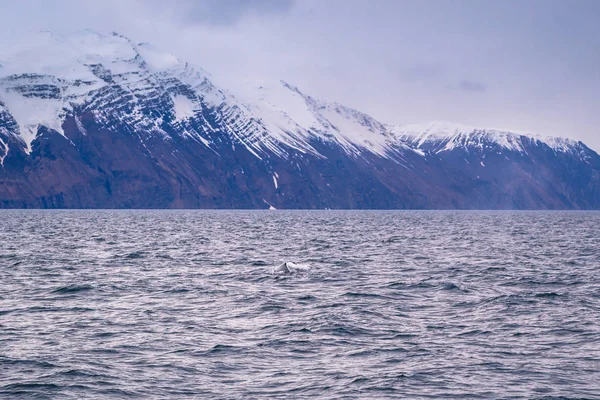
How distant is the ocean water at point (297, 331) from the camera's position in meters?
23.0

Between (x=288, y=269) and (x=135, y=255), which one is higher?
(x=135, y=255)

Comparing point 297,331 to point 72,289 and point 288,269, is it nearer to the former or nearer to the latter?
point 72,289

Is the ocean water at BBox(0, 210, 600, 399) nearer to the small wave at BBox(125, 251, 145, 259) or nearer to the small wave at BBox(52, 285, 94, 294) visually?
the small wave at BBox(52, 285, 94, 294)

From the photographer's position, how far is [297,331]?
31188 millimetres

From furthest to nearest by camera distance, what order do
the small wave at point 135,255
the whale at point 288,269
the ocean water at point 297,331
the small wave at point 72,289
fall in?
the small wave at point 135,255, the whale at point 288,269, the small wave at point 72,289, the ocean water at point 297,331

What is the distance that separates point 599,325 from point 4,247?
197 ft

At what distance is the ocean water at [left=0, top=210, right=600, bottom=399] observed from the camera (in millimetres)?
23000

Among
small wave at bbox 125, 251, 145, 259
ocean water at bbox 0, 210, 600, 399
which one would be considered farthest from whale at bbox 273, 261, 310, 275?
small wave at bbox 125, 251, 145, 259

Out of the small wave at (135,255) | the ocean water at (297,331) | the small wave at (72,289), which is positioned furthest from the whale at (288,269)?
the small wave at (135,255)

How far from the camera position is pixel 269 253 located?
74312mm

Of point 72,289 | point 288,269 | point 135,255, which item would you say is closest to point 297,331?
point 72,289

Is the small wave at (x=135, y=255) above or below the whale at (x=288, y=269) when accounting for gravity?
above

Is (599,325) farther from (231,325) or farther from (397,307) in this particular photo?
(231,325)

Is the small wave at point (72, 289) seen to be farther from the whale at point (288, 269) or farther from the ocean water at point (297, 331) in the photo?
the whale at point (288, 269)
